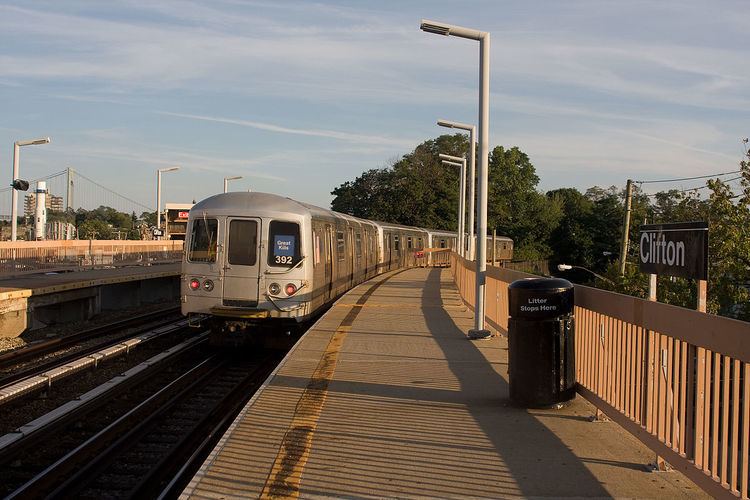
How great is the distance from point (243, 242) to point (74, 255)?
18.7 meters

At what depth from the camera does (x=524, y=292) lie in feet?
23.6

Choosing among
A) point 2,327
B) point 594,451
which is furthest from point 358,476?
point 2,327

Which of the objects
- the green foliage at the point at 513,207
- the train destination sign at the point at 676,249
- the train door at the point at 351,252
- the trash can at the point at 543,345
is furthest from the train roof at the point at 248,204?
the green foliage at the point at 513,207

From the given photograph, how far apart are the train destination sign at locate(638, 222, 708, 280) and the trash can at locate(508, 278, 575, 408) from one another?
1.06 m

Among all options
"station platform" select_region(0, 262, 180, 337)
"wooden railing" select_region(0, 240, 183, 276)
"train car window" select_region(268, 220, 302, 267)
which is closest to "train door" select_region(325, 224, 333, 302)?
"train car window" select_region(268, 220, 302, 267)

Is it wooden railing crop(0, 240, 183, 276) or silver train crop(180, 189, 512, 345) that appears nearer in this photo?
silver train crop(180, 189, 512, 345)

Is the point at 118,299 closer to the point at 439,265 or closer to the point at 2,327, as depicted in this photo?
the point at 2,327

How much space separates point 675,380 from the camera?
17.0 ft

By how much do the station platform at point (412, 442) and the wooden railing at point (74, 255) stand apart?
18.0 metres

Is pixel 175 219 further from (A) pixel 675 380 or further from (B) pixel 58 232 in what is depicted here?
(A) pixel 675 380

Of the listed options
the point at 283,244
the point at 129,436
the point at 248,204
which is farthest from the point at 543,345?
the point at 248,204

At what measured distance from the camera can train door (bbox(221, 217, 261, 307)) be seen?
13.1 m

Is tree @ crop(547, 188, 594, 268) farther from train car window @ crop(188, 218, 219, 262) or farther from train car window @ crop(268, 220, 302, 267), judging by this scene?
train car window @ crop(188, 218, 219, 262)

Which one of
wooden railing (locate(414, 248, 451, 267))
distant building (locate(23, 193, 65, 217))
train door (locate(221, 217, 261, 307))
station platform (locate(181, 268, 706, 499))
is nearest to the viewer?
station platform (locate(181, 268, 706, 499))
